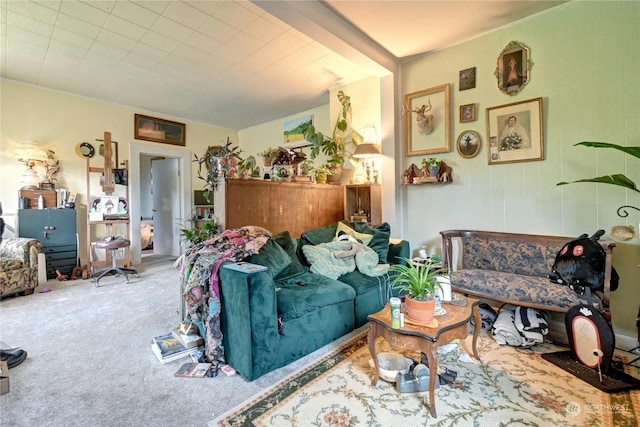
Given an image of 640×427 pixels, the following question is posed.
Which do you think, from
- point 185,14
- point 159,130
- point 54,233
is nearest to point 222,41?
point 185,14

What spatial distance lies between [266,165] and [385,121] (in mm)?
1613

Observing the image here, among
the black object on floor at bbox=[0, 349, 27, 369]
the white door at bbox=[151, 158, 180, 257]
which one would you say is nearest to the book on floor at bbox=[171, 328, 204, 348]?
the black object on floor at bbox=[0, 349, 27, 369]

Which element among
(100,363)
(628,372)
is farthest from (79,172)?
(628,372)

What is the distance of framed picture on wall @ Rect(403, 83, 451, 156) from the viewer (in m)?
3.31

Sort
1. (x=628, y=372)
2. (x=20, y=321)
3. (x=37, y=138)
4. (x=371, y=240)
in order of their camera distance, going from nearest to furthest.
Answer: (x=628, y=372) < (x=20, y=321) < (x=371, y=240) < (x=37, y=138)

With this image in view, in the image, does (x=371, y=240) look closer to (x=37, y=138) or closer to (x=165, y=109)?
(x=165, y=109)

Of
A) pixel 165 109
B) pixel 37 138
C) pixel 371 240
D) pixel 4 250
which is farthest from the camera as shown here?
pixel 165 109

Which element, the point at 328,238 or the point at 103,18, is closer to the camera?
the point at 103,18

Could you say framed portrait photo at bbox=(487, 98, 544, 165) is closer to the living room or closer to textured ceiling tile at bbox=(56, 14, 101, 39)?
the living room

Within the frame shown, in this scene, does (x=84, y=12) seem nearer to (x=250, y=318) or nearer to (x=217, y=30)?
(x=217, y=30)

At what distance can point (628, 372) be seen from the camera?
1929mm

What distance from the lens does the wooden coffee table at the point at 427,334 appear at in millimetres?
1508

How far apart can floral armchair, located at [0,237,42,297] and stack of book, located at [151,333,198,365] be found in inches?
98.1

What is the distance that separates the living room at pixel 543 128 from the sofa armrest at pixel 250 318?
227cm
